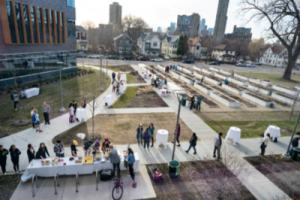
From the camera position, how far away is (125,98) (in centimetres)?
2080

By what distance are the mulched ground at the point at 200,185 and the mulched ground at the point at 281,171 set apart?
1897 millimetres

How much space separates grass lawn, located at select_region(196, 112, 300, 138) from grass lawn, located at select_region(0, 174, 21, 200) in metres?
12.8

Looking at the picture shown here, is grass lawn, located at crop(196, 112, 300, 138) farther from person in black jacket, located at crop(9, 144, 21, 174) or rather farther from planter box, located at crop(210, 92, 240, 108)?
person in black jacket, located at crop(9, 144, 21, 174)

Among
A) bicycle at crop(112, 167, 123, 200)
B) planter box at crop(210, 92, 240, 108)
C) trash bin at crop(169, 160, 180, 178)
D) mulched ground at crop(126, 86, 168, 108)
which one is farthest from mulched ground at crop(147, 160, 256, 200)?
planter box at crop(210, 92, 240, 108)

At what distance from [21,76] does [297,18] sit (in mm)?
44503

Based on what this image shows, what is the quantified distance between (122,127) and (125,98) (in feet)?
24.1

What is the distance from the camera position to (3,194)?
A: 23.9 ft

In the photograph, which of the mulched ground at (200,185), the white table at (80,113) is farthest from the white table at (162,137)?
the white table at (80,113)

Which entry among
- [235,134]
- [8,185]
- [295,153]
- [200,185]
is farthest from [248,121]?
[8,185]

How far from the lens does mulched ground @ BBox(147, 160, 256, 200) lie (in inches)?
305

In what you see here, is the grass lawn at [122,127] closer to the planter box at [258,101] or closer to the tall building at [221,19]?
the planter box at [258,101]

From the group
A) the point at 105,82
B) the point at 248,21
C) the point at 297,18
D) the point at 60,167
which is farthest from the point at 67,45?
the point at 297,18

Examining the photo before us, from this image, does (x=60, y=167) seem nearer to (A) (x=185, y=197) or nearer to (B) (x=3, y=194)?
(B) (x=3, y=194)

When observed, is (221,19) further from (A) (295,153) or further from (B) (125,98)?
(A) (295,153)
